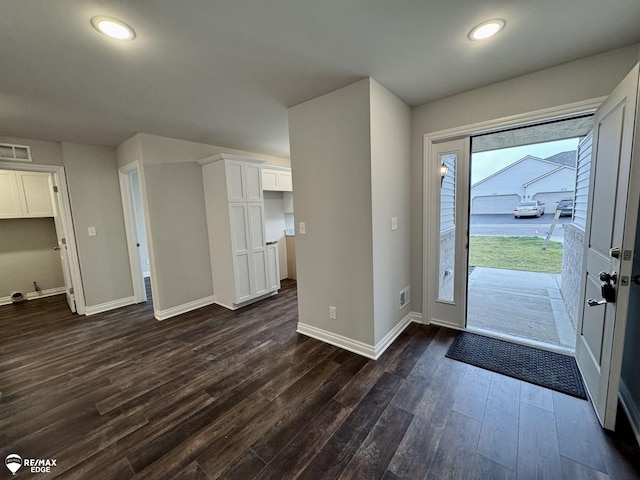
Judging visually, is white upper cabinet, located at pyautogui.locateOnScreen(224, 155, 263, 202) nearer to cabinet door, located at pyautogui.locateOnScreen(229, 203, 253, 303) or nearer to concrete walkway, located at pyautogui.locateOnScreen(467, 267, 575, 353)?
cabinet door, located at pyautogui.locateOnScreen(229, 203, 253, 303)

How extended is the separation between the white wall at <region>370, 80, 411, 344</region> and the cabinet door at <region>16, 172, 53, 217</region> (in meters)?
5.51

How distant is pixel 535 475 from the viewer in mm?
1237

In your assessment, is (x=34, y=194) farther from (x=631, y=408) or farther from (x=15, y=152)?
(x=631, y=408)

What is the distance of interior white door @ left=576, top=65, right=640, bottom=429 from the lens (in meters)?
1.32

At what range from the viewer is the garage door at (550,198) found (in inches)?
243

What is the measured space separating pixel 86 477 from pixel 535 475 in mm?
2300

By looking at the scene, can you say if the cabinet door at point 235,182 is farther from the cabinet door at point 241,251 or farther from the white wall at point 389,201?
the white wall at point 389,201

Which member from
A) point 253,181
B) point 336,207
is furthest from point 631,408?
point 253,181

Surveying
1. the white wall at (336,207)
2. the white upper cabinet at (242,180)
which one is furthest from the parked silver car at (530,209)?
the white upper cabinet at (242,180)

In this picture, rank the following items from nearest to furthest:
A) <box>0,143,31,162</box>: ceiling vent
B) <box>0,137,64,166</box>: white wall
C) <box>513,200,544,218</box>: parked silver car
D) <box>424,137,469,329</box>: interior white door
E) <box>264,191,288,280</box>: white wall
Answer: <box>424,137,469,329</box>: interior white door → <box>0,143,31,162</box>: ceiling vent → <box>0,137,64,166</box>: white wall → <box>264,191,288,280</box>: white wall → <box>513,200,544,218</box>: parked silver car

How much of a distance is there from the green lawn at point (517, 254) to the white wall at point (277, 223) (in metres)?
3.48

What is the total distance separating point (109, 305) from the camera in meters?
3.81

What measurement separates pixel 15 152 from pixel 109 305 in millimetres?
2270

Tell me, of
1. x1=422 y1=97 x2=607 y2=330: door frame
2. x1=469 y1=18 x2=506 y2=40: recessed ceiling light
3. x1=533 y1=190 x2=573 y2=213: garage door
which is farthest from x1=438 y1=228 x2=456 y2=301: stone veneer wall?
x1=533 y1=190 x2=573 y2=213: garage door
